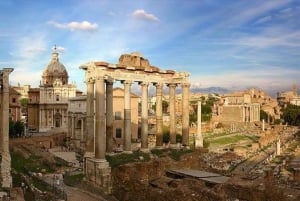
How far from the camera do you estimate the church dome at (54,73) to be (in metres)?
67.0

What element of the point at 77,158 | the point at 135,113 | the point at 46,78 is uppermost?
the point at 46,78

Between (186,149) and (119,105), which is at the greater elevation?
(119,105)

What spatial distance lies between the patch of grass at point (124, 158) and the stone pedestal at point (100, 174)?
97cm

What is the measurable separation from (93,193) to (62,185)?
311cm

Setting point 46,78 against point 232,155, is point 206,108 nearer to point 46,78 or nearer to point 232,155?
point 46,78

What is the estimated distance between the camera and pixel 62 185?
22.2 meters

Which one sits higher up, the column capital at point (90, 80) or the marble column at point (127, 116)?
the column capital at point (90, 80)

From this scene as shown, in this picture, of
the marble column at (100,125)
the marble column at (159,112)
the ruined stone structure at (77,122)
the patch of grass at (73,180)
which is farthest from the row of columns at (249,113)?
the marble column at (100,125)

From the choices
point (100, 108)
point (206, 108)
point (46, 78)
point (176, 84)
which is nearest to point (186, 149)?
point (176, 84)

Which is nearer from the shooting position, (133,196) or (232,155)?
(133,196)

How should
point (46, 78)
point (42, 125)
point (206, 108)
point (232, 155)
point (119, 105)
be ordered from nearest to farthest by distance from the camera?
point (232, 155) < point (119, 105) < point (42, 125) < point (46, 78) < point (206, 108)

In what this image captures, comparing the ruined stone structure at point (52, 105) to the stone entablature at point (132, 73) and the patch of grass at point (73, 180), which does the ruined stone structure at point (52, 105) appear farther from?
the patch of grass at point (73, 180)

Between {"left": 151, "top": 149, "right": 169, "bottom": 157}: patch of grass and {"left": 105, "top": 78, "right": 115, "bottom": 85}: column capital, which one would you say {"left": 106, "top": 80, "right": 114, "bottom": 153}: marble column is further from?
{"left": 151, "top": 149, "right": 169, "bottom": 157}: patch of grass

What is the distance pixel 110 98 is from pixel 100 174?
5.13 m
